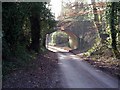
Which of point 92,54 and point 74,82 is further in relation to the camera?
point 92,54

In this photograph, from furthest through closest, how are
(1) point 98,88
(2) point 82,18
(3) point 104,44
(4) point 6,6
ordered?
(2) point 82,18 → (3) point 104,44 → (4) point 6,6 → (1) point 98,88

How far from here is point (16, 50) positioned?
17.3 m

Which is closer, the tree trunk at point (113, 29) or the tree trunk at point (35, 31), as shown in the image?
the tree trunk at point (113, 29)

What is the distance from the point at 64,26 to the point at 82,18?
449 centimetres

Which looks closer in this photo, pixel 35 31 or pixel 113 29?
pixel 113 29

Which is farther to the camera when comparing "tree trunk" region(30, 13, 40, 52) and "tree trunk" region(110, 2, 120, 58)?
"tree trunk" region(30, 13, 40, 52)

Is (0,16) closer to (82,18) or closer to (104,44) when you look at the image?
(104,44)

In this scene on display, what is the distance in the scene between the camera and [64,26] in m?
47.2

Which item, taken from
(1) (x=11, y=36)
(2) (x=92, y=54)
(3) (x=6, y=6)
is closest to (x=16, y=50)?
(1) (x=11, y=36)

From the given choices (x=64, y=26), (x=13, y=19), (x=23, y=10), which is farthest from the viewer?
(x=64, y=26)

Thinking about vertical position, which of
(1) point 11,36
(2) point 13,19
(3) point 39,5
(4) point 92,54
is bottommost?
(4) point 92,54

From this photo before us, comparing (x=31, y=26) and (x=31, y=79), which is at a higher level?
(x=31, y=26)

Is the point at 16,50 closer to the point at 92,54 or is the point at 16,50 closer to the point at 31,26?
the point at 31,26

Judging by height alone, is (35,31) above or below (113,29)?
below
